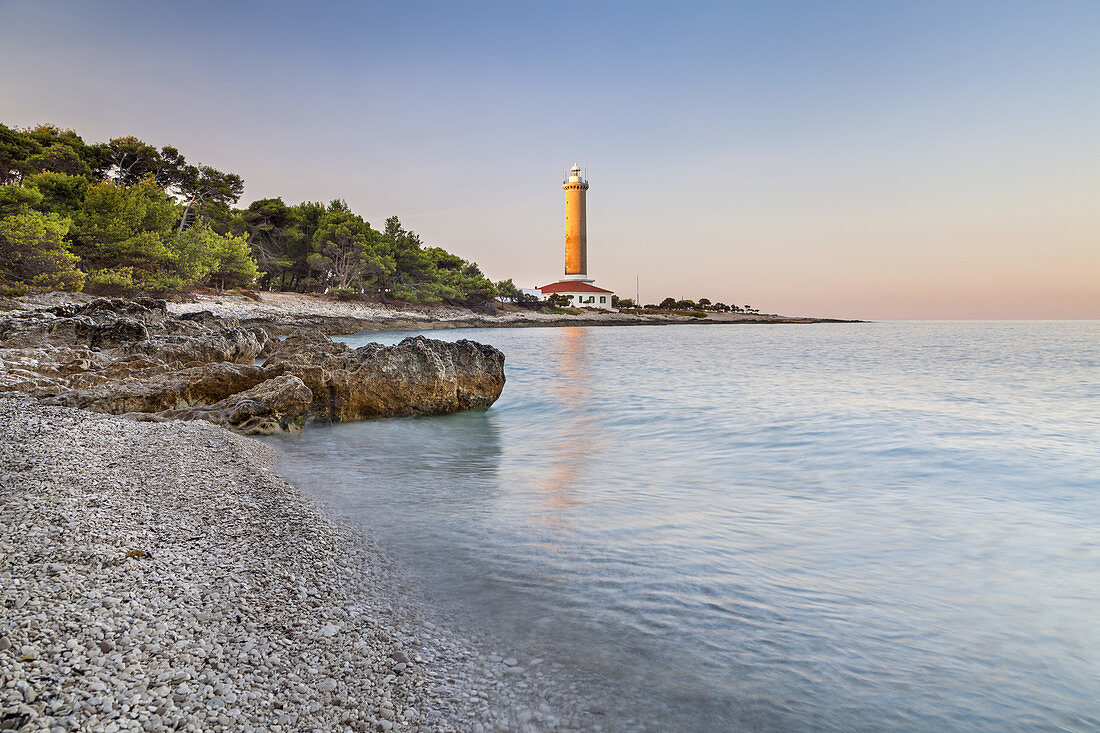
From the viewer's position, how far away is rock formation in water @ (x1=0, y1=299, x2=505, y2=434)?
752 centimetres

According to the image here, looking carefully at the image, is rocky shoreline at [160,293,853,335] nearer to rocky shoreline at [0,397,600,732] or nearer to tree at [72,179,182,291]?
tree at [72,179,182,291]

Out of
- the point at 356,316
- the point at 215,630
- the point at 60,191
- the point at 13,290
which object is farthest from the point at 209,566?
the point at 356,316

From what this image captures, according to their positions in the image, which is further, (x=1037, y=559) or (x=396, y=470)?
(x=396, y=470)

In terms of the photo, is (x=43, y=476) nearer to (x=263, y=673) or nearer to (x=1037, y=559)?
(x=263, y=673)

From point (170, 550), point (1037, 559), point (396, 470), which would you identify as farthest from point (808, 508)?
point (170, 550)

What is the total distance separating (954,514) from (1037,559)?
1.04m

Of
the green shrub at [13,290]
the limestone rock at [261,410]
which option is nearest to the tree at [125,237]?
the green shrub at [13,290]

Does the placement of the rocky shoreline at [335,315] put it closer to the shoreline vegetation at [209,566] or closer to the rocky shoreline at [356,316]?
the rocky shoreline at [356,316]

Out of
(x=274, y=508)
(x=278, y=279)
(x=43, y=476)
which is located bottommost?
(x=274, y=508)

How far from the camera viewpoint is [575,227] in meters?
76.3

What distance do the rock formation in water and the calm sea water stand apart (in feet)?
1.70

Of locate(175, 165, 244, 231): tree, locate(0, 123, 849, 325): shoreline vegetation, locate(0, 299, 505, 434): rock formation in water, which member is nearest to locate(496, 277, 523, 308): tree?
locate(0, 123, 849, 325): shoreline vegetation

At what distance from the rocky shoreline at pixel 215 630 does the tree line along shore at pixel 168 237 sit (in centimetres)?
2703

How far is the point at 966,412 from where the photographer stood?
1089 centimetres
